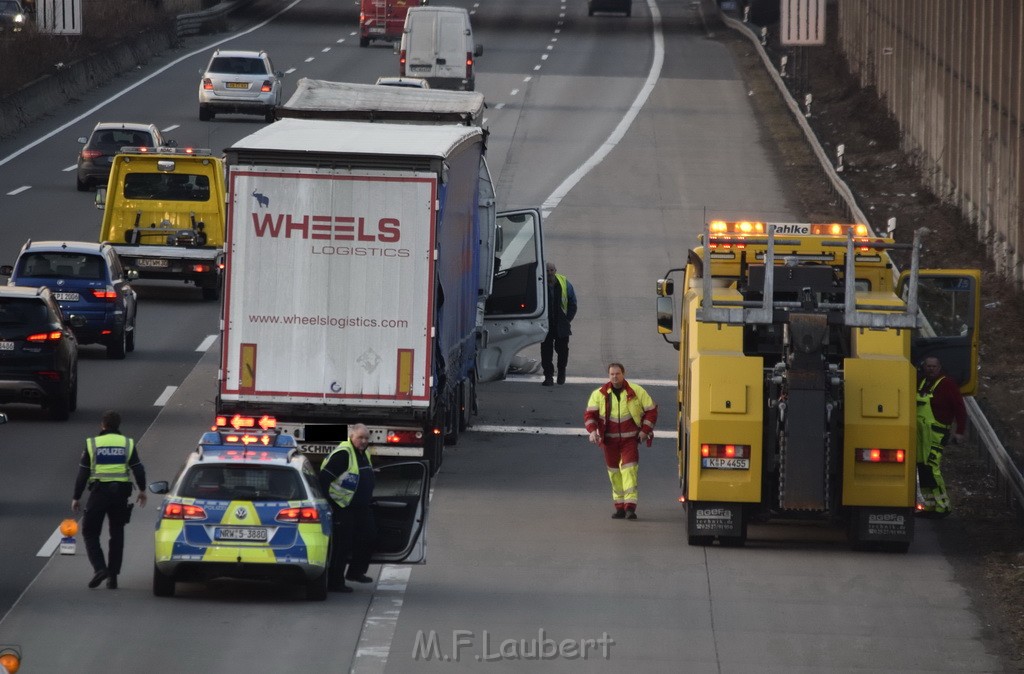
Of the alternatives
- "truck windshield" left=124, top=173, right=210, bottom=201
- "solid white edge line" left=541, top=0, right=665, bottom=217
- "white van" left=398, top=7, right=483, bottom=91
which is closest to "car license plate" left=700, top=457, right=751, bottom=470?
"truck windshield" left=124, top=173, right=210, bottom=201

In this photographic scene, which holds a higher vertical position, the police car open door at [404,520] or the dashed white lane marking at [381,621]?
the police car open door at [404,520]

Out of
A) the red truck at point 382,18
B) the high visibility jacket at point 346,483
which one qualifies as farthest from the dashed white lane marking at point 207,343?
the red truck at point 382,18

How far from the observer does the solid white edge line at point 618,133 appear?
4303 centimetres

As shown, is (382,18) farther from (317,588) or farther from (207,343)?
(317,588)

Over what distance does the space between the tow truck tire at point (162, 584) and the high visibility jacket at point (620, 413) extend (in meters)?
4.97

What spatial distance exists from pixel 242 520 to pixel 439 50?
42.7 m

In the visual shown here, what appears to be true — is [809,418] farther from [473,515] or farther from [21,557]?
[21,557]

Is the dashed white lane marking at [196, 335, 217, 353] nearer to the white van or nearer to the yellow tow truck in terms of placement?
the yellow tow truck

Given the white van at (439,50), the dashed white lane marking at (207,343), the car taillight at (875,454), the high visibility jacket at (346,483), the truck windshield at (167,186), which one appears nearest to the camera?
the high visibility jacket at (346,483)

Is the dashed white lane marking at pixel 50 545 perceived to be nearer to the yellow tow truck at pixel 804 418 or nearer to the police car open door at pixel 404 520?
the police car open door at pixel 404 520

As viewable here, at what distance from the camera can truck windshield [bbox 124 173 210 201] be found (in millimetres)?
32812

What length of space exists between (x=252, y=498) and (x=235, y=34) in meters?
60.0

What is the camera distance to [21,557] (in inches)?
681

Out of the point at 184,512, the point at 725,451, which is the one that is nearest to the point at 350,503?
the point at 184,512
